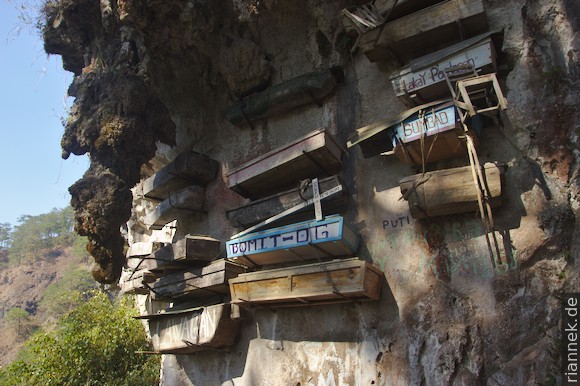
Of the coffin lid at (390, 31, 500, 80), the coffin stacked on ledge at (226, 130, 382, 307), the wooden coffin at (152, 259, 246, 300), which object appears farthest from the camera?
the wooden coffin at (152, 259, 246, 300)

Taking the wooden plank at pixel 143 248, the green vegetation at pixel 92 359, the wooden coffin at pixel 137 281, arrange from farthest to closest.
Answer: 1. the green vegetation at pixel 92 359
2. the wooden plank at pixel 143 248
3. the wooden coffin at pixel 137 281

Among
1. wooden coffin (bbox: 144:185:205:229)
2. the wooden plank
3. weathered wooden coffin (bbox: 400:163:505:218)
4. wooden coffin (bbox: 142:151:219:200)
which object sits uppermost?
wooden coffin (bbox: 142:151:219:200)

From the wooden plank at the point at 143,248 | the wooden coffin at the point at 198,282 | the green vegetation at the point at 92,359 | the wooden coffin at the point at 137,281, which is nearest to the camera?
the wooden coffin at the point at 198,282

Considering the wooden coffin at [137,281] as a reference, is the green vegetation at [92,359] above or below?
below

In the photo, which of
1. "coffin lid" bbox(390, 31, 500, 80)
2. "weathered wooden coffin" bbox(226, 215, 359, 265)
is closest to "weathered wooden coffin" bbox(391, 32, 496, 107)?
"coffin lid" bbox(390, 31, 500, 80)

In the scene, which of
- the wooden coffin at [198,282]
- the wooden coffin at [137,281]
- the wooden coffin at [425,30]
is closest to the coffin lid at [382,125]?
the wooden coffin at [425,30]

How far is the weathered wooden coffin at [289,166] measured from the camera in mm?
4832

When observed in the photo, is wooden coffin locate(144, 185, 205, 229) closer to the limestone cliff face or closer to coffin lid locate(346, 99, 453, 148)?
the limestone cliff face

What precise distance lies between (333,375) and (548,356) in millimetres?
1901

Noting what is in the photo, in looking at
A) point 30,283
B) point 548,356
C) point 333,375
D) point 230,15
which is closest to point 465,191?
point 548,356

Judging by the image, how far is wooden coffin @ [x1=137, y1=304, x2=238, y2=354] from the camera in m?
5.21

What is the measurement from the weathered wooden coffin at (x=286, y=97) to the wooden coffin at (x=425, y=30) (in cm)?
62

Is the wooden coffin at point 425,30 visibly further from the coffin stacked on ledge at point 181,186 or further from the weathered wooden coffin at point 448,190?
the coffin stacked on ledge at point 181,186

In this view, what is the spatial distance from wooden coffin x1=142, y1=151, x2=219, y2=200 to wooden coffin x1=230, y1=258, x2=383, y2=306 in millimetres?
1963
